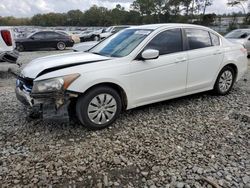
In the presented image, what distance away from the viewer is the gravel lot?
301cm

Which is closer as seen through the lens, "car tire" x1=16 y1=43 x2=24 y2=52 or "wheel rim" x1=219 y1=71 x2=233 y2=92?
"wheel rim" x1=219 y1=71 x2=233 y2=92

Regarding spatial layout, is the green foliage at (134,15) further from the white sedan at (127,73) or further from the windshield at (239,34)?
Answer: the white sedan at (127,73)

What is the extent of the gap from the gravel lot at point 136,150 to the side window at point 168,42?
1088 millimetres

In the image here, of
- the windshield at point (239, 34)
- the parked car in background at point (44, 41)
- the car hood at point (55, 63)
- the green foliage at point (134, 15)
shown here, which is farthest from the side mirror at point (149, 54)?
the green foliage at point (134, 15)

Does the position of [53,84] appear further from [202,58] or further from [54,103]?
[202,58]

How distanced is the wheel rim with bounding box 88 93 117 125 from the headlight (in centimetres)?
46

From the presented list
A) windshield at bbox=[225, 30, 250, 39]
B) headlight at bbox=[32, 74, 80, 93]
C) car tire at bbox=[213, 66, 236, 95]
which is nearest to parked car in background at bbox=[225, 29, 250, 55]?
windshield at bbox=[225, 30, 250, 39]

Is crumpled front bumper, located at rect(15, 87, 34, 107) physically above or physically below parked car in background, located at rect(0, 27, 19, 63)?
below

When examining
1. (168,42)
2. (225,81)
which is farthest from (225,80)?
(168,42)

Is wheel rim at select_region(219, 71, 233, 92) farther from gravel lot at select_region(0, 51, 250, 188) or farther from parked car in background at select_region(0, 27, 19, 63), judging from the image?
parked car in background at select_region(0, 27, 19, 63)

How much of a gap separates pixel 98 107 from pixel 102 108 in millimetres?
69

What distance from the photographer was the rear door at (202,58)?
200 inches

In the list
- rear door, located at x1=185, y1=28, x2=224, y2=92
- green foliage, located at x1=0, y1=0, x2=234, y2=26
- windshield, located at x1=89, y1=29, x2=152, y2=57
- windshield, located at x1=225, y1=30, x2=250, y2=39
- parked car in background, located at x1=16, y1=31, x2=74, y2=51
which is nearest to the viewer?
windshield, located at x1=89, y1=29, x2=152, y2=57

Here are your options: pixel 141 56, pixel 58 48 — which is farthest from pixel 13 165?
pixel 58 48
